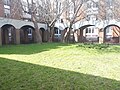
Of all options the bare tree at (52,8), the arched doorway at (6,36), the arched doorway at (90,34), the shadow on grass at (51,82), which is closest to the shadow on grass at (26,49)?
the shadow on grass at (51,82)

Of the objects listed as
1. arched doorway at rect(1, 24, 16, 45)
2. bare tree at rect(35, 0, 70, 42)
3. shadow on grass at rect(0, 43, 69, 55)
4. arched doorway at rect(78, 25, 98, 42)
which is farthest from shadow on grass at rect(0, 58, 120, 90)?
arched doorway at rect(78, 25, 98, 42)

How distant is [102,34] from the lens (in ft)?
103

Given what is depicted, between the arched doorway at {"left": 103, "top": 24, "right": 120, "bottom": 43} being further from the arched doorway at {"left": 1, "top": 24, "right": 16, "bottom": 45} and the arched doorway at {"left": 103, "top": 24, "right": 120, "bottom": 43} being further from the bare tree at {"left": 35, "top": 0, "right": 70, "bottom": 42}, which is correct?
the arched doorway at {"left": 1, "top": 24, "right": 16, "bottom": 45}

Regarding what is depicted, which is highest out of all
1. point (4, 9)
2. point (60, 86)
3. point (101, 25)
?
point (4, 9)

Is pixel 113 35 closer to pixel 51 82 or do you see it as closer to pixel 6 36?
pixel 6 36

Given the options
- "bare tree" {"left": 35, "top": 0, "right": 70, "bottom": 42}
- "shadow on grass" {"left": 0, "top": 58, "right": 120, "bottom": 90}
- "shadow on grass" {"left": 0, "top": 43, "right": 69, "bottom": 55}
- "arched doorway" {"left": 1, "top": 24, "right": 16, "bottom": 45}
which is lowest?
"shadow on grass" {"left": 0, "top": 58, "right": 120, "bottom": 90}

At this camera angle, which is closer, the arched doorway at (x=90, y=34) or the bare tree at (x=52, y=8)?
the bare tree at (x=52, y=8)

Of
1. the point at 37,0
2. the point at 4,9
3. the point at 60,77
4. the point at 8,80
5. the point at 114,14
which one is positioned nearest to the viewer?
the point at 8,80

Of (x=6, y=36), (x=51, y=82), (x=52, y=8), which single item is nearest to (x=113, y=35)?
(x=52, y=8)

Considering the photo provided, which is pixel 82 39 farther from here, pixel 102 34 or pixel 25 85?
pixel 25 85

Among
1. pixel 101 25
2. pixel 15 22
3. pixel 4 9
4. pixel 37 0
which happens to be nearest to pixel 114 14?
pixel 101 25

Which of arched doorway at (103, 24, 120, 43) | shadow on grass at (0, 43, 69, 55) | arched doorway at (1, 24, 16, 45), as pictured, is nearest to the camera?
shadow on grass at (0, 43, 69, 55)

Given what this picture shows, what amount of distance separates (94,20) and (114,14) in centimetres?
544

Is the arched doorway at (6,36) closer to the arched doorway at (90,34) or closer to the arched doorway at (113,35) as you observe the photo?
the arched doorway at (90,34)
